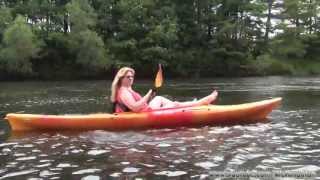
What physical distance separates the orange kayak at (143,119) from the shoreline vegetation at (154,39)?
81.1ft

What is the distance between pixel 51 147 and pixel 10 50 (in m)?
27.0

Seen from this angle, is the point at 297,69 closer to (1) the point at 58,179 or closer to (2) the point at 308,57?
(2) the point at 308,57

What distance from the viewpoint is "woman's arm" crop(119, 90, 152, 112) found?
11242 millimetres

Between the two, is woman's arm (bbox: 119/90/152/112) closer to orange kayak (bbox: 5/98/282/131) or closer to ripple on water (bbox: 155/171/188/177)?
orange kayak (bbox: 5/98/282/131)

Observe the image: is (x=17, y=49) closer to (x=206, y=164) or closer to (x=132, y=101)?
(x=132, y=101)

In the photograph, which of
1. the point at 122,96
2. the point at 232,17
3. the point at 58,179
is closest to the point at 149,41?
the point at 232,17

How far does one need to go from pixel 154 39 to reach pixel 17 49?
10320 millimetres

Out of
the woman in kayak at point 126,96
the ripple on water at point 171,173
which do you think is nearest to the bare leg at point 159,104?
the woman in kayak at point 126,96

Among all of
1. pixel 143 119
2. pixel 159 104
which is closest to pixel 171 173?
pixel 143 119

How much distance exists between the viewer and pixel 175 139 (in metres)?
9.73

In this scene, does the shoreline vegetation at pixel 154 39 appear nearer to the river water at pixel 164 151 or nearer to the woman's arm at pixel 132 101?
the woman's arm at pixel 132 101

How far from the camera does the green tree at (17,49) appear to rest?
34562mm

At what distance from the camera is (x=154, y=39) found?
39688 millimetres

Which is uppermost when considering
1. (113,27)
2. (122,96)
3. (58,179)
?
(113,27)
